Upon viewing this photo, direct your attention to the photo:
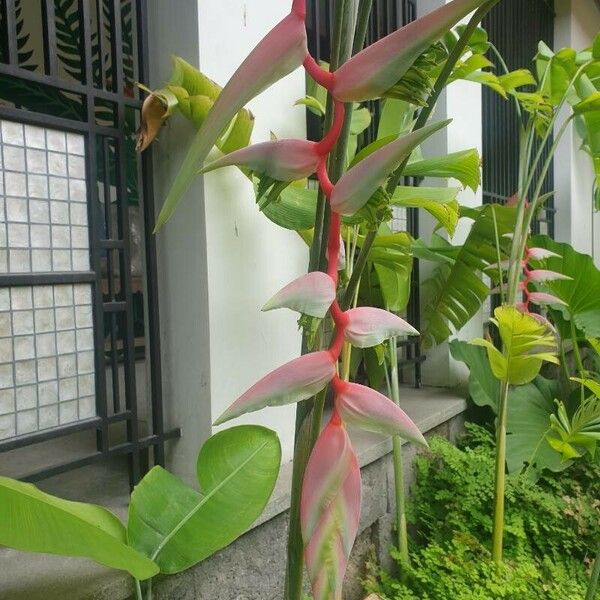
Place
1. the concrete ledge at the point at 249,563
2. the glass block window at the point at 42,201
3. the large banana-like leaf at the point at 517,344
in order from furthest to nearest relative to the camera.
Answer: the large banana-like leaf at the point at 517,344 < the glass block window at the point at 42,201 < the concrete ledge at the point at 249,563

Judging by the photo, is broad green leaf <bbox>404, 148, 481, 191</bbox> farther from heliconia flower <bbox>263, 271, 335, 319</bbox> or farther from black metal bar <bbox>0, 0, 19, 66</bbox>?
heliconia flower <bbox>263, 271, 335, 319</bbox>

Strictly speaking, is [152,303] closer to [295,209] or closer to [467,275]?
[295,209]

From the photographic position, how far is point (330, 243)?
14.4 inches

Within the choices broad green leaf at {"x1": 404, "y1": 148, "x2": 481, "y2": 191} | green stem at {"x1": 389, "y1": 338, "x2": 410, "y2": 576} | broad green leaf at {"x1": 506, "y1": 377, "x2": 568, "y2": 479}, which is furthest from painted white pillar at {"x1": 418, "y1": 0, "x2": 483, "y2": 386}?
broad green leaf at {"x1": 404, "y1": 148, "x2": 481, "y2": 191}

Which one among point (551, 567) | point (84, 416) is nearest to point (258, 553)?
point (84, 416)

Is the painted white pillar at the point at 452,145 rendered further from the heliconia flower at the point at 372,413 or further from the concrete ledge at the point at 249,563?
the heliconia flower at the point at 372,413

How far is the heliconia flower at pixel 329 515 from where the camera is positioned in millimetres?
331

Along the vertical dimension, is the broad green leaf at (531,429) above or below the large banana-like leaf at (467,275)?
below

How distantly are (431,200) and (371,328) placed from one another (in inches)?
37.9

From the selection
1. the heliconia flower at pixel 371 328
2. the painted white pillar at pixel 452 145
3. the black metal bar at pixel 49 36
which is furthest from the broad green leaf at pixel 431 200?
the painted white pillar at pixel 452 145

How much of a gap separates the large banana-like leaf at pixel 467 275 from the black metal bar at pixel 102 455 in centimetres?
122

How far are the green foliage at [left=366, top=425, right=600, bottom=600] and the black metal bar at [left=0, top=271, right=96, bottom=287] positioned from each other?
3.87 feet

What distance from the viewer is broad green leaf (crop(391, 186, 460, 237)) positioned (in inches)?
47.8

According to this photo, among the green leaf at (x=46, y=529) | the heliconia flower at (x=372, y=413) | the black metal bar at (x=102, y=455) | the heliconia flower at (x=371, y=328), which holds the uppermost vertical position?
the heliconia flower at (x=371, y=328)
